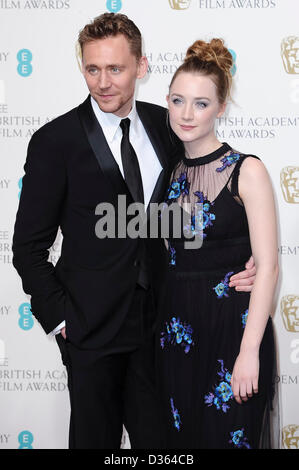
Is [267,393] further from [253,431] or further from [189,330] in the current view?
[189,330]

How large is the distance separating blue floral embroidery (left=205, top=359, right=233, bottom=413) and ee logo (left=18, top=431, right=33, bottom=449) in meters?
1.59

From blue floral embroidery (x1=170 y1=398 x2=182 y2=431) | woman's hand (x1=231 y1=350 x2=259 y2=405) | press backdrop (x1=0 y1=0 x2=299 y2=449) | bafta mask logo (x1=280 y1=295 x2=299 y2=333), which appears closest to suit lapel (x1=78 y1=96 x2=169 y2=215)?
woman's hand (x1=231 y1=350 x2=259 y2=405)

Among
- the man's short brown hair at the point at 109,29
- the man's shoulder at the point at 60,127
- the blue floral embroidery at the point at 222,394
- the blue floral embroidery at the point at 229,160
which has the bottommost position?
the blue floral embroidery at the point at 222,394

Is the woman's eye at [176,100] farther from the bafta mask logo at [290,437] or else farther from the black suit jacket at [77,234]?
the bafta mask logo at [290,437]

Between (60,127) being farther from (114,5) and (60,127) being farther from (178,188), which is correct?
(114,5)

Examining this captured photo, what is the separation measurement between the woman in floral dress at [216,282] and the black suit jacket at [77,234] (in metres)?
0.18

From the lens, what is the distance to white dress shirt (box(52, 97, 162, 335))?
1993 millimetres

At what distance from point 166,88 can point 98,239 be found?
119cm

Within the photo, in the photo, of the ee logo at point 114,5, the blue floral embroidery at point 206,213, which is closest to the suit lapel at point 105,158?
the blue floral embroidery at point 206,213

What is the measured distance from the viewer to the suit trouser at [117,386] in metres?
2.03

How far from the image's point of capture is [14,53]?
286 centimetres

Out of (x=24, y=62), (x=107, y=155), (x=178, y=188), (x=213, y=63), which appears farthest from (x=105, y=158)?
(x=24, y=62)

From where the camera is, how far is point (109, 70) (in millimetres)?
1940
